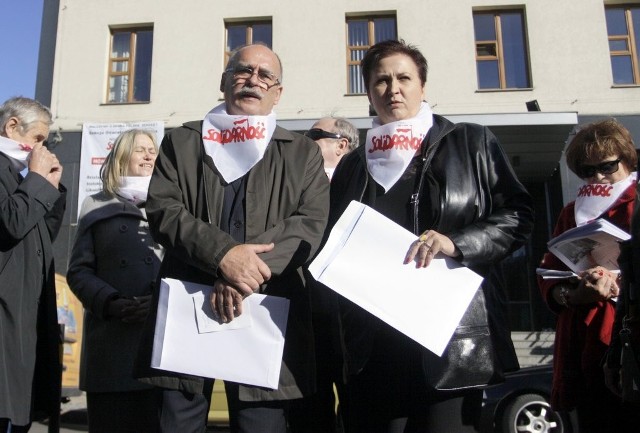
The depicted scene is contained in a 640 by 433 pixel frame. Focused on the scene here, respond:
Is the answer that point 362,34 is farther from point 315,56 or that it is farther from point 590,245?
point 590,245

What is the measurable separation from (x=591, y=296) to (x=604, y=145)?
27.5 inches

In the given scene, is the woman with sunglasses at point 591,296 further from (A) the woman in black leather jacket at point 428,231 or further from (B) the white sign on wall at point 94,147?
(B) the white sign on wall at point 94,147

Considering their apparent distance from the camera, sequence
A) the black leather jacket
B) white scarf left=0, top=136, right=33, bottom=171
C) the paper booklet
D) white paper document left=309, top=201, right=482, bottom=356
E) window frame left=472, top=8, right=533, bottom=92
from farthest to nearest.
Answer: window frame left=472, top=8, right=533, bottom=92 < white scarf left=0, top=136, right=33, bottom=171 < the paper booklet < the black leather jacket < white paper document left=309, top=201, right=482, bottom=356

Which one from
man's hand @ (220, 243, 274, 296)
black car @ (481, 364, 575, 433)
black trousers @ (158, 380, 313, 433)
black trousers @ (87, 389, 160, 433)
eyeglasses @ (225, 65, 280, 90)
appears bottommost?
black car @ (481, 364, 575, 433)

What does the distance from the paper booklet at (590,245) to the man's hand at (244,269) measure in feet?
4.36

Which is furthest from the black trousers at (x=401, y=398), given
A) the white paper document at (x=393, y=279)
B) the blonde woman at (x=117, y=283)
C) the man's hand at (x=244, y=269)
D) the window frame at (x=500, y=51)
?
the window frame at (x=500, y=51)

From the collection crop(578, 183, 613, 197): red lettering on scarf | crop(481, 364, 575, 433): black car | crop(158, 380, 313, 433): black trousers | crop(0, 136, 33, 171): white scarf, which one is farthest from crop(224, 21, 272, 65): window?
crop(158, 380, 313, 433): black trousers

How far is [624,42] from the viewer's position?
49.3 feet

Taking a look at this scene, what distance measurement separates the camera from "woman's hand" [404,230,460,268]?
6.97 ft

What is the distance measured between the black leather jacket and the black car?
479 cm

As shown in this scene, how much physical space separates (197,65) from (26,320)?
13.4 meters

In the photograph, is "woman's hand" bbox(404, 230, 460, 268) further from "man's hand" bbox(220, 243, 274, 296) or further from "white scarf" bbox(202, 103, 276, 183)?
"white scarf" bbox(202, 103, 276, 183)

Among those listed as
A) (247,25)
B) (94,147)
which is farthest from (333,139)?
(247,25)

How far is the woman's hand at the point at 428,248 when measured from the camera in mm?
2125
